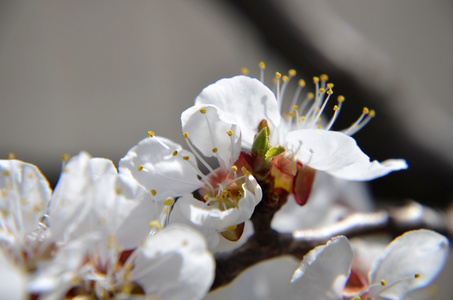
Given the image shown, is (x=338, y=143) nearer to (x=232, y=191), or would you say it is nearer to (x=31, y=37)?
(x=232, y=191)

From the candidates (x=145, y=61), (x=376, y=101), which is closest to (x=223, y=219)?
(x=376, y=101)

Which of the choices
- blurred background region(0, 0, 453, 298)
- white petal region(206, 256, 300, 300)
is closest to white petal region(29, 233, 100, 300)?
white petal region(206, 256, 300, 300)

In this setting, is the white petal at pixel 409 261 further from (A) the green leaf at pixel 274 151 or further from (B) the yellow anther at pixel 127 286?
(B) the yellow anther at pixel 127 286

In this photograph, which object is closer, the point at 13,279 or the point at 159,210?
the point at 13,279

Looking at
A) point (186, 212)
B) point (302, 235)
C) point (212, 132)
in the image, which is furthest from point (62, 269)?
point (302, 235)

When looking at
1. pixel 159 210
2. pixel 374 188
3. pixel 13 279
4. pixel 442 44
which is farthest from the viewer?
pixel 442 44

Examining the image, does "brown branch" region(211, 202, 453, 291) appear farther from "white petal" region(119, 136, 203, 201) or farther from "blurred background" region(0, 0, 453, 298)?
"blurred background" region(0, 0, 453, 298)
